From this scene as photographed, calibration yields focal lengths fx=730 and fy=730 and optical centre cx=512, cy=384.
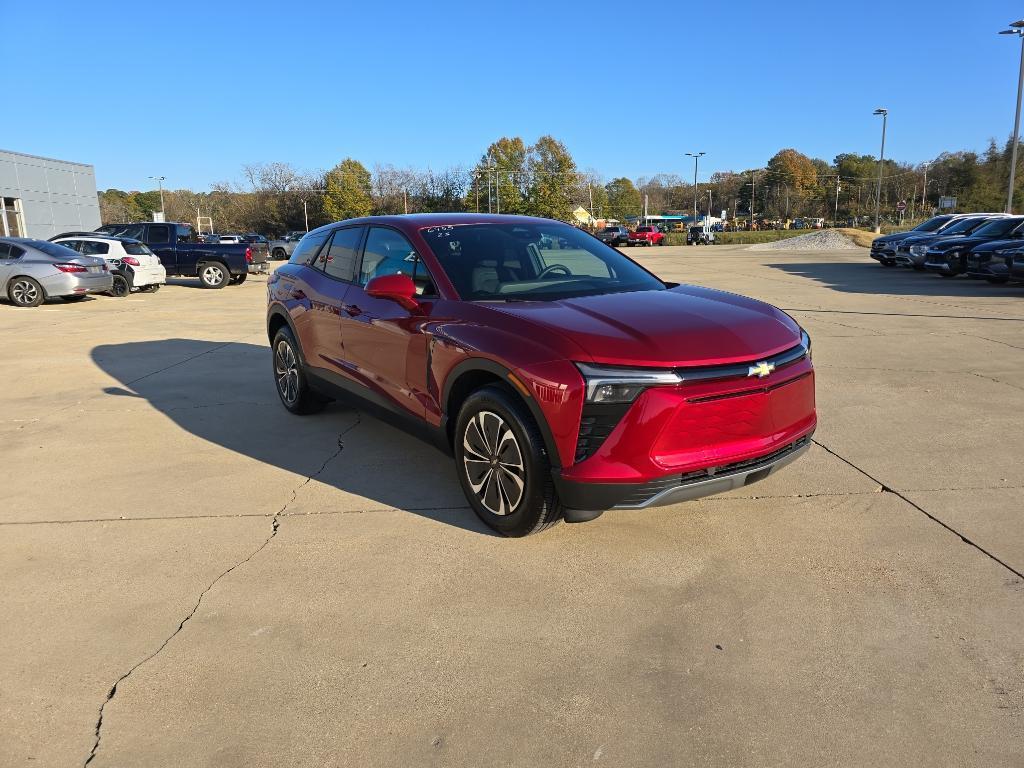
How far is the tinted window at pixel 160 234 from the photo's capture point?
72.7ft

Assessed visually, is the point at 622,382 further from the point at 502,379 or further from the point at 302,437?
the point at 302,437

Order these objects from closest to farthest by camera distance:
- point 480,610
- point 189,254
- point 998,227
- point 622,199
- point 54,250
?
point 480,610, point 54,250, point 998,227, point 189,254, point 622,199

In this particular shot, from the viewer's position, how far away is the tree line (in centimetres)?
7275

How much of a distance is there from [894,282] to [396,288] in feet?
63.9

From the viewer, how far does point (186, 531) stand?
13.5 ft

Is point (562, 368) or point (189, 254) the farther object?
point (189, 254)

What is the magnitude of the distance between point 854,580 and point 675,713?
4.55 ft

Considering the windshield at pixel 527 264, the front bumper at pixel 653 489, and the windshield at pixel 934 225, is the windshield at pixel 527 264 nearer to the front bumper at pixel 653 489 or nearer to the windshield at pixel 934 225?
the front bumper at pixel 653 489

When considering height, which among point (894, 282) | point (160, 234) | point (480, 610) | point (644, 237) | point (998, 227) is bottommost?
point (480, 610)

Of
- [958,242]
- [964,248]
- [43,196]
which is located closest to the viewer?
[964,248]

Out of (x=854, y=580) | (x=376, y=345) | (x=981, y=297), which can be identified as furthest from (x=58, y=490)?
(x=981, y=297)

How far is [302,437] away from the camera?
5820 mm

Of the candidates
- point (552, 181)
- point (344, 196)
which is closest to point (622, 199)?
point (552, 181)

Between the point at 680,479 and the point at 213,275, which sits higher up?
the point at 213,275
